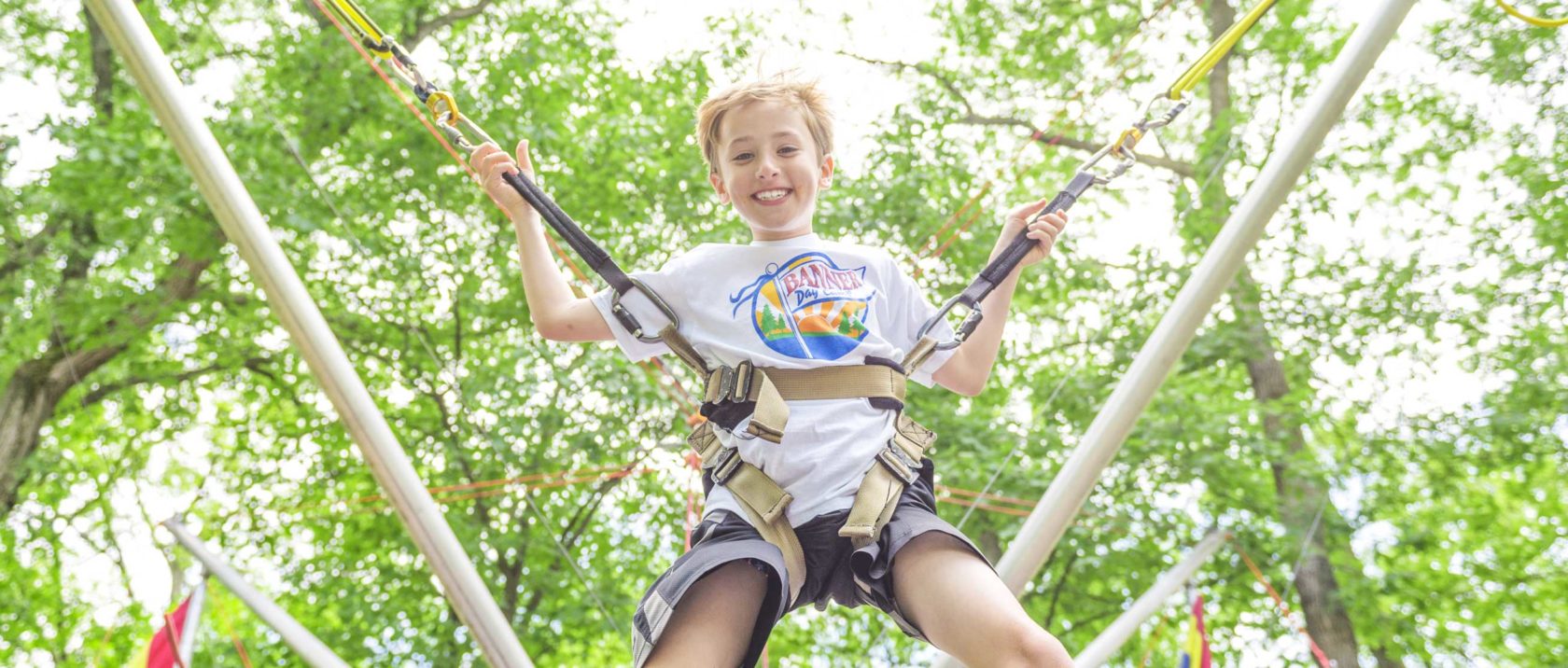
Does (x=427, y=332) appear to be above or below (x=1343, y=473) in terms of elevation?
above

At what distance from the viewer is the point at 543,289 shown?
1.77m

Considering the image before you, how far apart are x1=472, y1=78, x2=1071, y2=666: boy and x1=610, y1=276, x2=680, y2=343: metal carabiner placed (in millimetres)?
15

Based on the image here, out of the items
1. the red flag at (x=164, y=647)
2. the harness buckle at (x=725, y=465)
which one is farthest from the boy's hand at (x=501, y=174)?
the red flag at (x=164, y=647)

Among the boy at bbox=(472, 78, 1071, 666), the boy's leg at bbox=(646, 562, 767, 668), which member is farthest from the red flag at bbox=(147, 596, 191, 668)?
the boy's leg at bbox=(646, 562, 767, 668)

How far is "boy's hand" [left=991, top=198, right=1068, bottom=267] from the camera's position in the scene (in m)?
1.97

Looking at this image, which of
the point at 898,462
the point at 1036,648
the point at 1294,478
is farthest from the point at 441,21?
the point at 1036,648

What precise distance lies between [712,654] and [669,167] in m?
6.91

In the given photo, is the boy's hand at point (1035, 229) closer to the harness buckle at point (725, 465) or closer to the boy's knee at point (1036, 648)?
the harness buckle at point (725, 465)

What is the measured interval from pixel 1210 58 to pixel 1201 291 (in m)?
0.51

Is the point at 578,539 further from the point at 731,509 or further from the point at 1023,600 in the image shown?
the point at 731,509

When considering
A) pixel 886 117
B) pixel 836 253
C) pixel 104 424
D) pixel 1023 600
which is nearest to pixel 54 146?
pixel 104 424

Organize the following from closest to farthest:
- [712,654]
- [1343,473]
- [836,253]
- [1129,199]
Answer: [712,654] < [836,253] < [1343,473] < [1129,199]

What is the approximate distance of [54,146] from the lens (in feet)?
25.4

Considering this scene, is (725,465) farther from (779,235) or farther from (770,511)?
(779,235)
